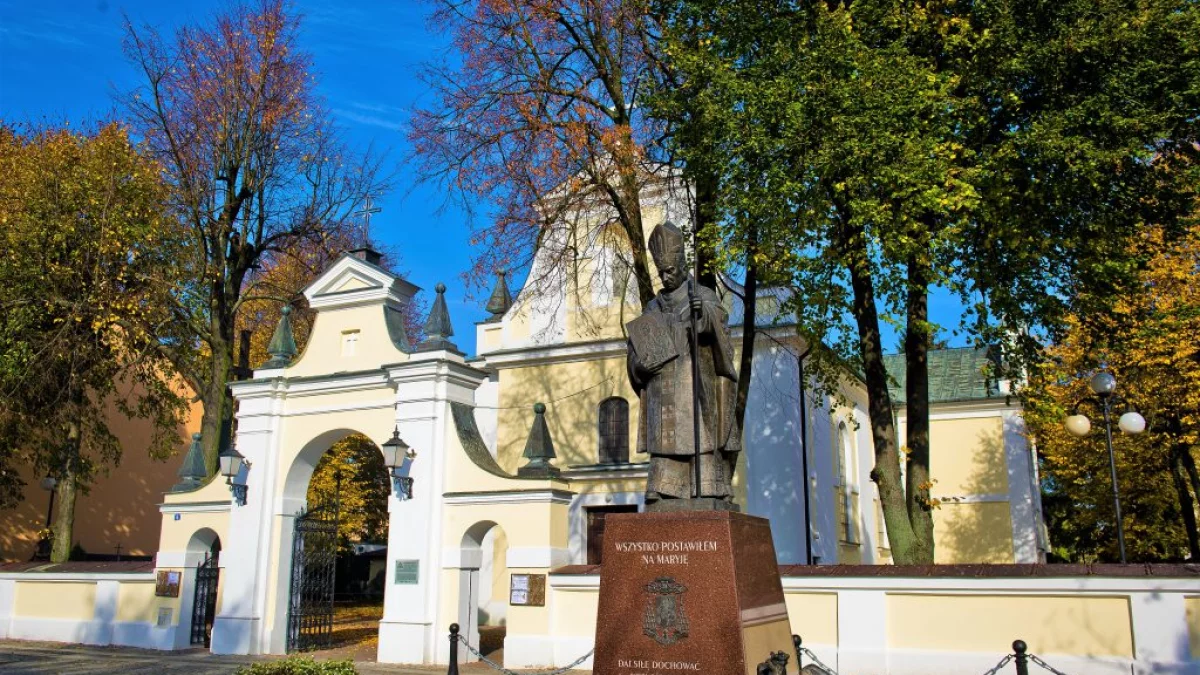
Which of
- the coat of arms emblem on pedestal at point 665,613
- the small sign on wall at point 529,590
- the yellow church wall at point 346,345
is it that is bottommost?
the small sign on wall at point 529,590

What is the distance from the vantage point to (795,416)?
21.2 metres

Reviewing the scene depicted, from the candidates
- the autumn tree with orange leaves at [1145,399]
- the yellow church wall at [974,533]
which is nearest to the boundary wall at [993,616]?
the autumn tree with orange leaves at [1145,399]

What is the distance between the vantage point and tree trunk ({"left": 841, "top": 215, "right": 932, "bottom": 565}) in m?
13.4

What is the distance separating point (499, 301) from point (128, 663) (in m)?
12.4

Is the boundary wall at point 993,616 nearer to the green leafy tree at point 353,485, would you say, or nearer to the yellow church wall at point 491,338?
the yellow church wall at point 491,338

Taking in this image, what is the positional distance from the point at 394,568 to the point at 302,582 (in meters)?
2.55

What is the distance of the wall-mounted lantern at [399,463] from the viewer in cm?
1609

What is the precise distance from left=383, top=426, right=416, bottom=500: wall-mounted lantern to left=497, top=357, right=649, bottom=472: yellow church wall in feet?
21.5

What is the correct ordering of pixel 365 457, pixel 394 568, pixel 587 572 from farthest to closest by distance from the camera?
pixel 365 457, pixel 394 568, pixel 587 572

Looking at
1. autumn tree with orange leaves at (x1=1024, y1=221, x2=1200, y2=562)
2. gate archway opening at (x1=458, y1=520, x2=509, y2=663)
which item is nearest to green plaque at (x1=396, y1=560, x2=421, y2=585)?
gate archway opening at (x1=458, y1=520, x2=509, y2=663)

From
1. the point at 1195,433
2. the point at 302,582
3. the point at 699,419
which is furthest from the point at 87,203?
the point at 1195,433

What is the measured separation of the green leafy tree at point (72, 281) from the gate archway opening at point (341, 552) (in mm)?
5013

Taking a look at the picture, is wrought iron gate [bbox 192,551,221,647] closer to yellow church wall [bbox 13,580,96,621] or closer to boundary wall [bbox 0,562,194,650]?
boundary wall [bbox 0,562,194,650]

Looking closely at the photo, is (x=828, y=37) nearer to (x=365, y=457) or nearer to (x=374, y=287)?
(x=374, y=287)
